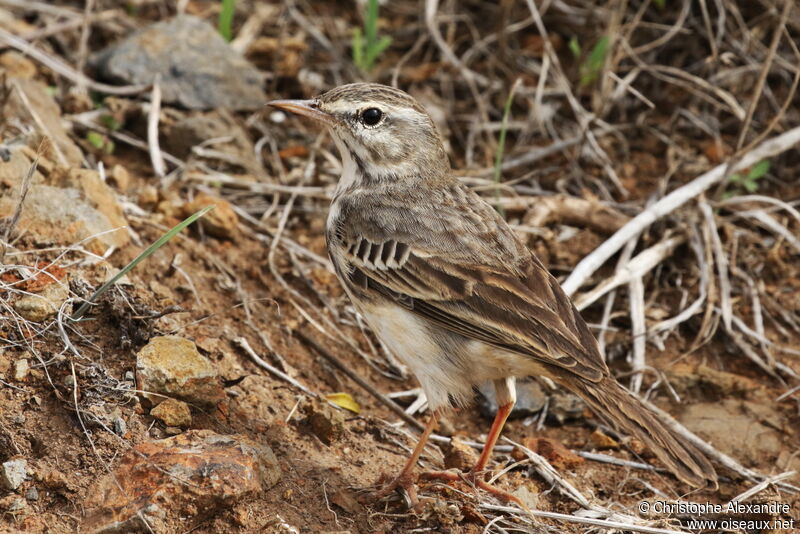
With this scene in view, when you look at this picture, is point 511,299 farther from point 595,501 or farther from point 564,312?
point 595,501

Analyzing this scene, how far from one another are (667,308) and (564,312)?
6.70 feet

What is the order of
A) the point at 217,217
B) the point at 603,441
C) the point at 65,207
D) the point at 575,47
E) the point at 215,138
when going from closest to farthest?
the point at 65,207, the point at 603,441, the point at 217,217, the point at 215,138, the point at 575,47

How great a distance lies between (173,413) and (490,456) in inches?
74.2

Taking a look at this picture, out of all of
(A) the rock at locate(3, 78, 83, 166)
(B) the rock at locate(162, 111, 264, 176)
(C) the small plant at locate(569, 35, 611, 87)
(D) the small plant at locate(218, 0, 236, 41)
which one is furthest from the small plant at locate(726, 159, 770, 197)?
(A) the rock at locate(3, 78, 83, 166)

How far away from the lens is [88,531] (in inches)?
157

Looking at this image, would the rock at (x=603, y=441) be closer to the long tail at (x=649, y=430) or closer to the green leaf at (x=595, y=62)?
the long tail at (x=649, y=430)

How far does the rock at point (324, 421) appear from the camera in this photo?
5199 millimetres

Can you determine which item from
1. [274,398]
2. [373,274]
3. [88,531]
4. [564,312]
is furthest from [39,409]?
[564,312]

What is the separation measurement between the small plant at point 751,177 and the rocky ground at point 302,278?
26mm

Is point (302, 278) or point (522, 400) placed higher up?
point (302, 278)

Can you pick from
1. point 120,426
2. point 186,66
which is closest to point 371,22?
point 186,66

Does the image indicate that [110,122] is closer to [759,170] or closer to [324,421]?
[324,421]

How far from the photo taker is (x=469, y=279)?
4.90 metres

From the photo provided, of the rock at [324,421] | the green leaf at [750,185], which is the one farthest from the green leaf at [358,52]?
the rock at [324,421]
